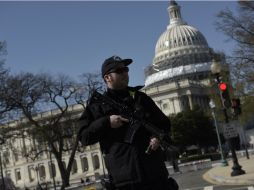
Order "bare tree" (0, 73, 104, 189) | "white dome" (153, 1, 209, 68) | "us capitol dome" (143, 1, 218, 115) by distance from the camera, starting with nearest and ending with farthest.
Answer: "bare tree" (0, 73, 104, 189) < "us capitol dome" (143, 1, 218, 115) < "white dome" (153, 1, 209, 68)

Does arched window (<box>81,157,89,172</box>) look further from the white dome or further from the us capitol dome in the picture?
the white dome

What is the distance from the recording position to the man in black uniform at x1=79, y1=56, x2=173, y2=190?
5.28 meters

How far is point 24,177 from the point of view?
137000 mm

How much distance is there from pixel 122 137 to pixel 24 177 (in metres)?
135

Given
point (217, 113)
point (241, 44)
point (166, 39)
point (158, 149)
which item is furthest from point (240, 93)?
point (166, 39)

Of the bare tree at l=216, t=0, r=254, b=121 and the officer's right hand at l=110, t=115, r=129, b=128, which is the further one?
the bare tree at l=216, t=0, r=254, b=121

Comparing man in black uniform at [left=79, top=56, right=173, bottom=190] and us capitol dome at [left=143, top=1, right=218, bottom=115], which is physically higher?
us capitol dome at [left=143, top=1, right=218, bottom=115]

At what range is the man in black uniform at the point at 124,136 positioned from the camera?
5.28m

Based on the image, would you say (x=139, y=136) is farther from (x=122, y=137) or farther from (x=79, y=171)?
(x=79, y=171)

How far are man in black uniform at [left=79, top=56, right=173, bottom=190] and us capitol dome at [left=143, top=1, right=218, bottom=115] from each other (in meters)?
118

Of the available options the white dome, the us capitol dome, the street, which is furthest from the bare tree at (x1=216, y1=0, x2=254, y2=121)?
the white dome

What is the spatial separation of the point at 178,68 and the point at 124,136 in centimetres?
14800

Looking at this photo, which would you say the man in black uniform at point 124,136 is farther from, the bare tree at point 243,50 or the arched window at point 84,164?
the arched window at point 84,164

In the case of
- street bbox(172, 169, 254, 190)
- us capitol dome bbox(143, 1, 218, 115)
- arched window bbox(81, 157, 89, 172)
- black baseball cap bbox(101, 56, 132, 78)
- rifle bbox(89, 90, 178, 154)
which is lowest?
street bbox(172, 169, 254, 190)
